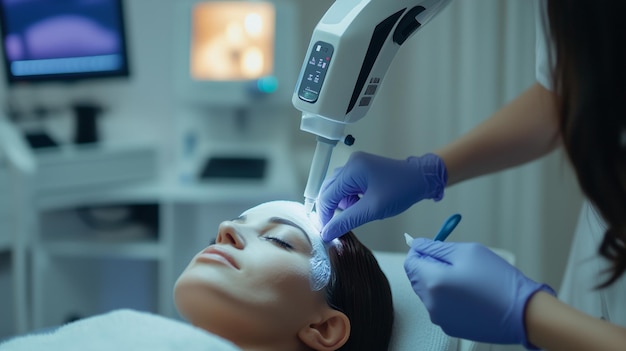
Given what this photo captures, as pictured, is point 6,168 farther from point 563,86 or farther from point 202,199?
point 563,86

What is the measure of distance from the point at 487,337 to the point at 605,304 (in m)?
0.40

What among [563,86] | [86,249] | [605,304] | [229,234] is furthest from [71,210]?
[563,86]

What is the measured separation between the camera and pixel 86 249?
251cm

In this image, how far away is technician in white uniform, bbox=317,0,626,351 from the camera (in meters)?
0.86

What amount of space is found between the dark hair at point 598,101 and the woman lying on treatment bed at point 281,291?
53 cm

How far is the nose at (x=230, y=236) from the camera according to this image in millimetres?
1291

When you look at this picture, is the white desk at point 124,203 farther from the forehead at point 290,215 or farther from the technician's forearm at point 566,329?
the technician's forearm at point 566,329

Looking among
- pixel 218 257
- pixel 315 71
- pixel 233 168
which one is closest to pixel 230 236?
pixel 218 257

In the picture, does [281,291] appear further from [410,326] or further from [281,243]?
[410,326]

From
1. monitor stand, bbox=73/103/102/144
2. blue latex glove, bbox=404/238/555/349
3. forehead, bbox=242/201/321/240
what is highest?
blue latex glove, bbox=404/238/555/349

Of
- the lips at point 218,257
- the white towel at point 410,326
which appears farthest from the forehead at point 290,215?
the white towel at point 410,326

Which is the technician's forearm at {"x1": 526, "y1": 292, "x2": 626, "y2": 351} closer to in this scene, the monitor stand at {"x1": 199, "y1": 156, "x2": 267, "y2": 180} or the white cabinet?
the white cabinet

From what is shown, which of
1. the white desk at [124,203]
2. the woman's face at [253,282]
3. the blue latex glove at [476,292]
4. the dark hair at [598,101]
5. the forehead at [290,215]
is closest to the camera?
the dark hair at [598,101]

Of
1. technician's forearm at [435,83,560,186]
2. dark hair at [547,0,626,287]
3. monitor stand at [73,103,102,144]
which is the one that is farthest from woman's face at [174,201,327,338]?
monitor stand at [73,103,102,144]
